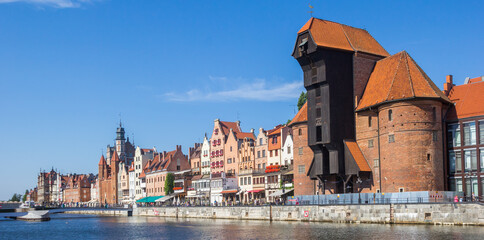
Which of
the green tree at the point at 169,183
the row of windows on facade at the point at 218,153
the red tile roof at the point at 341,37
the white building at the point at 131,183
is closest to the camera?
the red tile roof at the point at 341,37

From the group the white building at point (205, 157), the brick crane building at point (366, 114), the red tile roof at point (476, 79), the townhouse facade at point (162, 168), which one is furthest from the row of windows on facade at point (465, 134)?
the townhouse facade at point (162, 168)

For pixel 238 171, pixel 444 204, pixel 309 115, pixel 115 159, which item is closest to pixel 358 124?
pixel 309 115

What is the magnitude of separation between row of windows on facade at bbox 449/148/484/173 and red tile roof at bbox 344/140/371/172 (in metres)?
8.51

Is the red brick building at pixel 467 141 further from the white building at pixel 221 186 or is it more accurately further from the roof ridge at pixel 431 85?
the white building at pixel 221 186

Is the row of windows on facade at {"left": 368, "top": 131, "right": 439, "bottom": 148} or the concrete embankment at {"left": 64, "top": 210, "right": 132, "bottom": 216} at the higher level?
the row of windows on facade at {"left": 368, "top": 131, "right": 439, "bottom": 148}

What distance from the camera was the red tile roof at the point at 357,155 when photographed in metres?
63.5

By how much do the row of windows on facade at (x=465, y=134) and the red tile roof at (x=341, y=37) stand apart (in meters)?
13.9

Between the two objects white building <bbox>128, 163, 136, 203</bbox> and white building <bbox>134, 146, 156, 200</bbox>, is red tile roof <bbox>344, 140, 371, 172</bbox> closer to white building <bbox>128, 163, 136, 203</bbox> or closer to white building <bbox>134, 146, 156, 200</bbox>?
white building <bbox>134, 146, 156, 200</bbox>

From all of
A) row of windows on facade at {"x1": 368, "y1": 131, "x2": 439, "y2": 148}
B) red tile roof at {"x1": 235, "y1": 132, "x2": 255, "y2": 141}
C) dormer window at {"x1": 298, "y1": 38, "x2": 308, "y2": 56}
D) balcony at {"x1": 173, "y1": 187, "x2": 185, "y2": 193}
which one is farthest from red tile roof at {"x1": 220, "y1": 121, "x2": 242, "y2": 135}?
row of windows on facade at {"x1": 368, "y1": 131, "x2": 439, "y2": 148}

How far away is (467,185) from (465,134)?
16.8 feet

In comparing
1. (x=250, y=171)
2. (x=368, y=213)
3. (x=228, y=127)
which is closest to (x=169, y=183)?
(x=228, y=127)

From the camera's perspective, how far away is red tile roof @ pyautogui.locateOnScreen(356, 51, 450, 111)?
60.0 m

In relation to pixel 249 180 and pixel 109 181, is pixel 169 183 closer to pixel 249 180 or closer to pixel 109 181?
pixel 249 180

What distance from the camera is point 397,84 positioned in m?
61.7
